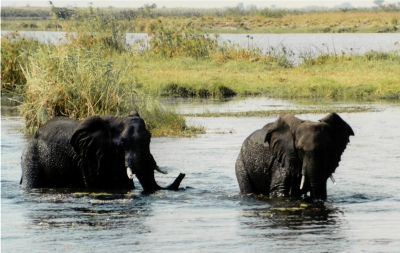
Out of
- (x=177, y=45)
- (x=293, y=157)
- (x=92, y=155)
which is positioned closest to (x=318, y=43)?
(x=177, y=45)

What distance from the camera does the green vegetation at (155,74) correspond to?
65.5 feet

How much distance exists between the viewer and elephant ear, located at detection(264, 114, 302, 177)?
12.5m

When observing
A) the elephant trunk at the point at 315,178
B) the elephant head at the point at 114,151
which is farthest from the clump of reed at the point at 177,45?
the elephant trunk at the point at 315,178

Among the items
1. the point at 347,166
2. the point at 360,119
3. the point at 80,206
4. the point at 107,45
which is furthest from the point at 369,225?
the point at 107,45

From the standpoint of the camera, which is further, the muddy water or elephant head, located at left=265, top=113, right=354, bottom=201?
elephant head, located at left=265, top=113, right=354, bottom=201

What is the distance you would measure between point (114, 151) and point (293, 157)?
8.87ft

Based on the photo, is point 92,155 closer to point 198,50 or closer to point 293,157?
point 293,157

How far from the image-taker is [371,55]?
36219 millimetres

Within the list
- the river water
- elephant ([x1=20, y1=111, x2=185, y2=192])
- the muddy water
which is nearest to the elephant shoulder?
elephant ([x1=20, y1=111, x2=185, y2=192])

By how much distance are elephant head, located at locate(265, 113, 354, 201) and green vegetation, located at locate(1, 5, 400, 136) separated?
298 inches

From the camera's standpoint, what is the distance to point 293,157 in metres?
12.5

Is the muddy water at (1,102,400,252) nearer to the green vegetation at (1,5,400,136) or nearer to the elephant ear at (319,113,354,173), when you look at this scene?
the elephant ear at (319,113,354,173)

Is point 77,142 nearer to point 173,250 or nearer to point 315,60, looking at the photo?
point 173,250

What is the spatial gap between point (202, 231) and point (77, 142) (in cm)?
307
